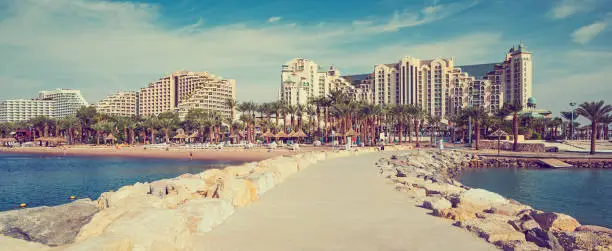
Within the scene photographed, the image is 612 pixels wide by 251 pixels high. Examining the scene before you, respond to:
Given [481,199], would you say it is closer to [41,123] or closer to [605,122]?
[605,122]

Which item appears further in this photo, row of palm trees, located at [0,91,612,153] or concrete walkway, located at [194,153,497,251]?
row of palm trees, located at [0,91,612,153]

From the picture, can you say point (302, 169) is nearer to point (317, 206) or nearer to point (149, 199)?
point (317, 206)

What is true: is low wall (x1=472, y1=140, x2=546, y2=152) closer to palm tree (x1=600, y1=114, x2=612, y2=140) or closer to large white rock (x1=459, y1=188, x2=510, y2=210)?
palm tree (x1=600, y1=114, x2=612, y2=140)

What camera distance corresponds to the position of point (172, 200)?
9.42m

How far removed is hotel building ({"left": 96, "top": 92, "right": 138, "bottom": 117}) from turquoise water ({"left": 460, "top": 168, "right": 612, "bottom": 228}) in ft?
553

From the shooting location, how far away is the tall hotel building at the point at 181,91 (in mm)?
150125

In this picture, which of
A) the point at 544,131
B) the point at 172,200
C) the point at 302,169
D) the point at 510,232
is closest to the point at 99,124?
the point at 302,169

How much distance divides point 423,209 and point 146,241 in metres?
6.71

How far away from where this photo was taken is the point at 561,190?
86.2 ft

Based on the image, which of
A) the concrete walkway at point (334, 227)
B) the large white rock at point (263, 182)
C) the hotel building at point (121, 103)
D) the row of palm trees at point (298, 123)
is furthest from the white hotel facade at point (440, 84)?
the concrete walkway at point (334, 227)

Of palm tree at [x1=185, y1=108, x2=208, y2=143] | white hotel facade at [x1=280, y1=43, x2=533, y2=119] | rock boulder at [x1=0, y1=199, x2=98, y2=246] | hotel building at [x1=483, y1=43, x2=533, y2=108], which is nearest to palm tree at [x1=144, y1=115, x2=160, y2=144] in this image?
palm tree at [x1=185, y1=108, x2=208, y2=143]

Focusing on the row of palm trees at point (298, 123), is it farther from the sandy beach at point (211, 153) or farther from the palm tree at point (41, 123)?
the sandy beach at point (211, 153)

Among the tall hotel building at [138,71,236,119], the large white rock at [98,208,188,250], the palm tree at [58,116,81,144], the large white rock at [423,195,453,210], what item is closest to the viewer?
the large white rock at [98,208,188,250]

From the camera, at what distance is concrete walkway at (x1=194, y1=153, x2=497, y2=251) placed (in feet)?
21.8
